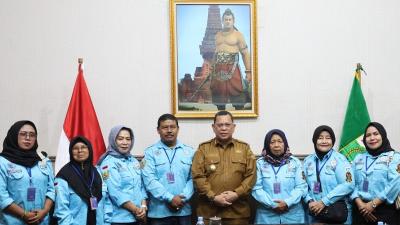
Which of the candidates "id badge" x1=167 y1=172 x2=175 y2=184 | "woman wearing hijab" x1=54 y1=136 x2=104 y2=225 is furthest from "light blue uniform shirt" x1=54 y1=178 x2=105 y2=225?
"id badge" x1=167 y1=172 x2=175 y2=184

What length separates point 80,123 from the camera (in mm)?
4043

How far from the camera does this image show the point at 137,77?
14.1 ft

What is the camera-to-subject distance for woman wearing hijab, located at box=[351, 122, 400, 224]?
3.33 metres

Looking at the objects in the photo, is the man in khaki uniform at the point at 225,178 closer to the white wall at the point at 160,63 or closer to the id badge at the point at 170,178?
the id badge at the point at 170,178

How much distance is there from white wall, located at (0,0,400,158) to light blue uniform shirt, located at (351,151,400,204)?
2.96ft

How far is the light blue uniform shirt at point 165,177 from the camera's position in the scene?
11.3 feet

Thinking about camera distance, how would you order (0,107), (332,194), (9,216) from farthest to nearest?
Result: (0,107), (332,194), (9,216)

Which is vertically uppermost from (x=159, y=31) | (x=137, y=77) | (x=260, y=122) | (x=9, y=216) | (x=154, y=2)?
(x=154, y=2)

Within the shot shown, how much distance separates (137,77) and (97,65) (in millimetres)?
391

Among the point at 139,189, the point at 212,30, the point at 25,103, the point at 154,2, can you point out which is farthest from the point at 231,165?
the point at 25,103

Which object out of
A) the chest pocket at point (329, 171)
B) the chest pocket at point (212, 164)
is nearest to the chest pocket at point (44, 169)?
the chest pocket at point (212, 164)

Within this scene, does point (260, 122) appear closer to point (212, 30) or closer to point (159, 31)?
point (212, 30)

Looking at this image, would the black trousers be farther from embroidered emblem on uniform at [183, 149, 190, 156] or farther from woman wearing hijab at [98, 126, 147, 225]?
woman wearing hijab at [98, 126, 147, 225]

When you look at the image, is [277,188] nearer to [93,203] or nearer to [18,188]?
[93,203]
